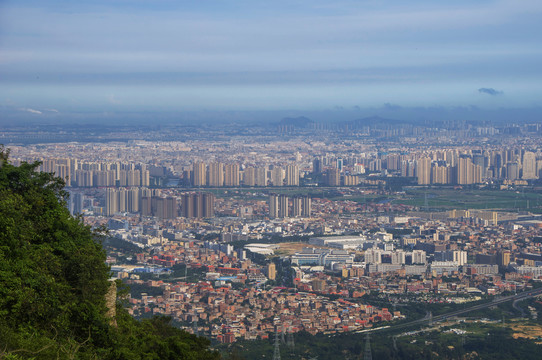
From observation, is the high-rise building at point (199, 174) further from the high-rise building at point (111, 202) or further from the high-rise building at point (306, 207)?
the high-rise building at point (306, 207)

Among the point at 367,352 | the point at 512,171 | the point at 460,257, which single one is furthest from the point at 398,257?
the point at 512,171

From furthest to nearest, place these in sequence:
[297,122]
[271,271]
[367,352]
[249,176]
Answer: [297,122], [249,176], [271,271], [367,352]

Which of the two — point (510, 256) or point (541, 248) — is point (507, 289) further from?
point (541, 248)

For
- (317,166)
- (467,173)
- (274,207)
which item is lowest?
(274,207)

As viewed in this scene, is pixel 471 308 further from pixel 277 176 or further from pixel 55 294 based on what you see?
pixel 277 176

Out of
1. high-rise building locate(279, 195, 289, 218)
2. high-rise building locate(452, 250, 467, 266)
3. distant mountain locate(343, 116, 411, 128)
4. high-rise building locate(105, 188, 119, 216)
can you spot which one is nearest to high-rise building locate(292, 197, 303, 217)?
high-rise building locate(279, 195, 289, 218)

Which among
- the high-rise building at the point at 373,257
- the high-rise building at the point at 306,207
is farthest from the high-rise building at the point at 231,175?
the high-rise building at the point at 373,257
